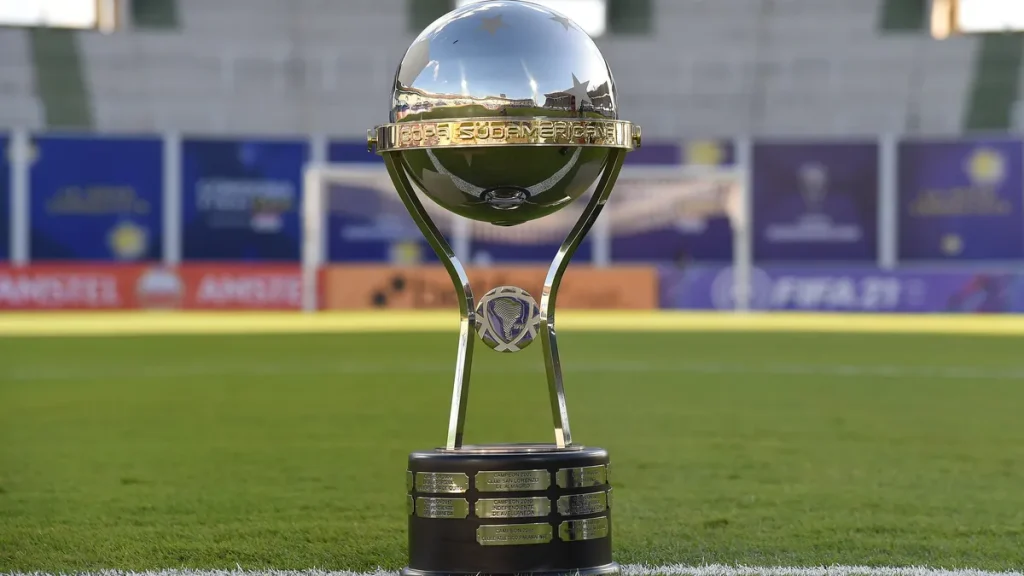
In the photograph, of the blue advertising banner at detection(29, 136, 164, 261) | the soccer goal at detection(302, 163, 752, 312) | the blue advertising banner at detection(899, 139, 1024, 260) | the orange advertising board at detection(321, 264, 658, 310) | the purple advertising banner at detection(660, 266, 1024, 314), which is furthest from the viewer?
the blue advertising banner at detection(899, 139, 1024, 260)

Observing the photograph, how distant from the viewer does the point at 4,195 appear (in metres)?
36.8

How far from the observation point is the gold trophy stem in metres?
4.24

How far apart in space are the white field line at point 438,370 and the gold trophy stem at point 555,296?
992cm

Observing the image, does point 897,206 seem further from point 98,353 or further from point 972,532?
point 972,532

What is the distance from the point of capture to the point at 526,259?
3672 cm

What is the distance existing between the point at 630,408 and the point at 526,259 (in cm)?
2595

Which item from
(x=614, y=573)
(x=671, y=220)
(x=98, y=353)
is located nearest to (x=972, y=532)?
(x=614, y=573)

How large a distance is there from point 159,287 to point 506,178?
2834 cm

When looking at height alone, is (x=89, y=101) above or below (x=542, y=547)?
above

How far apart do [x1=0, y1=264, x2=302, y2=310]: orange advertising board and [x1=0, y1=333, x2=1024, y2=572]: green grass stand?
15.0m

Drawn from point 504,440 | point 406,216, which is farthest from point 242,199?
point 504,440

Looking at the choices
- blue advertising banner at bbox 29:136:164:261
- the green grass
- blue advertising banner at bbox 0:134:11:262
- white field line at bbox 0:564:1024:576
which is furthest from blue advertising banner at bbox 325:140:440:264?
white field line at bbox 0:564:1024:576

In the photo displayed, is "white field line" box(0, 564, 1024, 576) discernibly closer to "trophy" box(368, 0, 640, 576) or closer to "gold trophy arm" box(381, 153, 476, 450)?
"trophy" box(368, 0, 640, 576)

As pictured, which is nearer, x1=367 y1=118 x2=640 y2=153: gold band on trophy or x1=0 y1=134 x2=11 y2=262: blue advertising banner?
x1=367 y1=118 x2=640 y2=153: gold band on trophy
